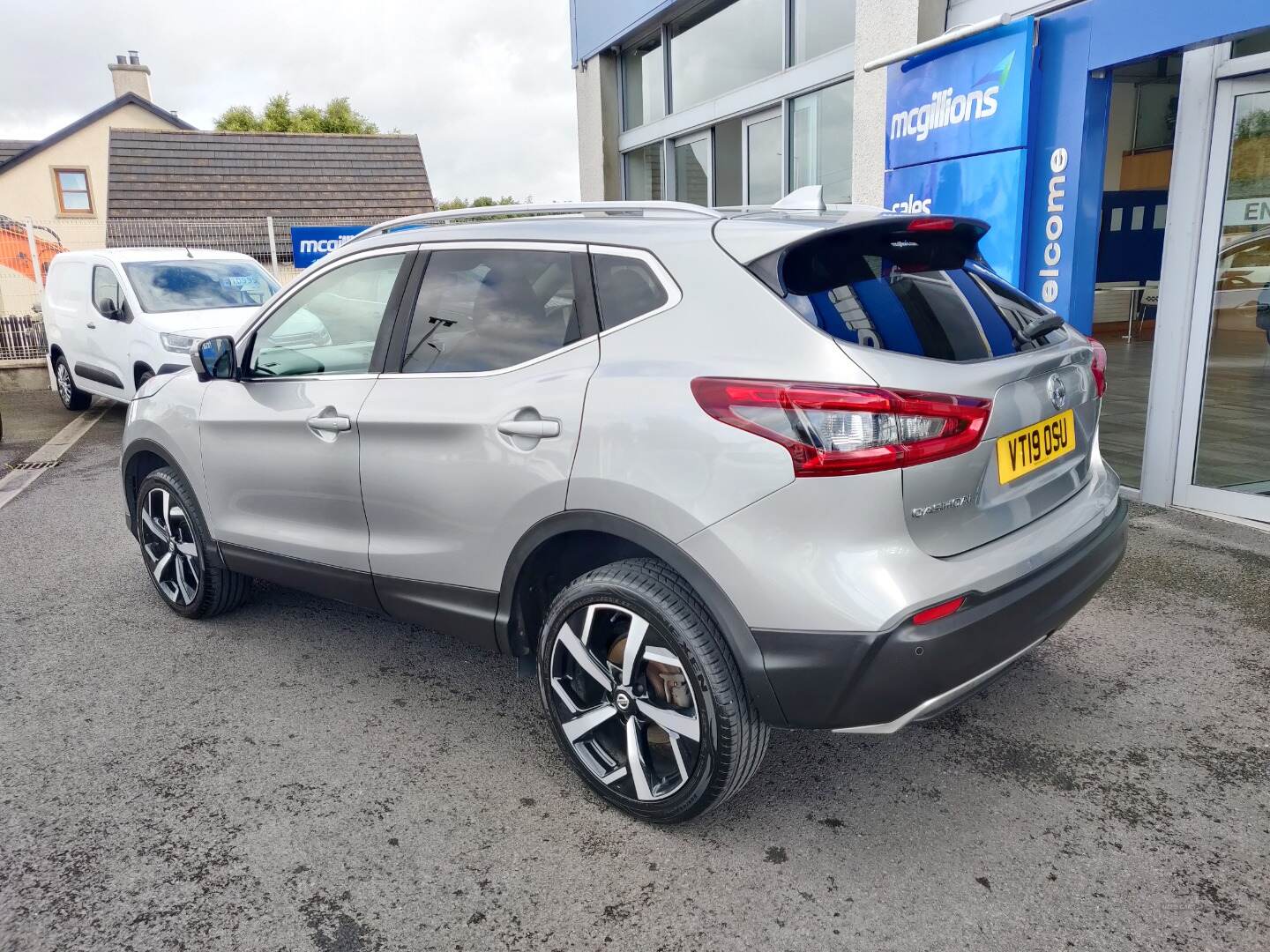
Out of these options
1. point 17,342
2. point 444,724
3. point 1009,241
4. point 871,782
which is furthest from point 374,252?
point 17,342

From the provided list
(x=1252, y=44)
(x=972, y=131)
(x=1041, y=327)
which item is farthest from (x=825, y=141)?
(x=1041, y=327)

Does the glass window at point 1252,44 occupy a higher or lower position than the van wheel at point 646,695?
higher

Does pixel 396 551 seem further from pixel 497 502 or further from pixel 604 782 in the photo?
pixel 604 782

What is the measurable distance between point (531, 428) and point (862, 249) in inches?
40.7

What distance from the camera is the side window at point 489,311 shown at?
9.29 ft

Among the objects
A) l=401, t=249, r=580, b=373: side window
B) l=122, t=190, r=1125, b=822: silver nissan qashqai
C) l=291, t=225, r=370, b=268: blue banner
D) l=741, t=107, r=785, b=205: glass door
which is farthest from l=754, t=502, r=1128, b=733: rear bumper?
l=291, t=225, r=370, b=268: blue banner

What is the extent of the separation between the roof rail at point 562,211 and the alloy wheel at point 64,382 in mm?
9747

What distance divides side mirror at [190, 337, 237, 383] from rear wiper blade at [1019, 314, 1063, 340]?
2890 mm

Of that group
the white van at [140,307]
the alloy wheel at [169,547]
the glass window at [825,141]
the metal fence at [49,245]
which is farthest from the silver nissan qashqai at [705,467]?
the metal fence at [49,245]

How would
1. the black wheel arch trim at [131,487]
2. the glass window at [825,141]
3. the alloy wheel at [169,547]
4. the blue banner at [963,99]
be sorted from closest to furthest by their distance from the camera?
the black wheel arch trim at [131,487]
the alloy wheel at [169,547]
the blue banner at [963,99]
the glass window at [825,141]

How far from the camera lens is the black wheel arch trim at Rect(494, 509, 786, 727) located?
2361 mm

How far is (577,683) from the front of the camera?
2850mm

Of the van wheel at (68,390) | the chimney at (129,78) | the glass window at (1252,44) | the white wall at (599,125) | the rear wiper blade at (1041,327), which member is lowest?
the van wheel at (68,390)

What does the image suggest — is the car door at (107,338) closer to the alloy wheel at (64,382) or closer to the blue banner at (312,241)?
the alloy wheel at (64,382)
